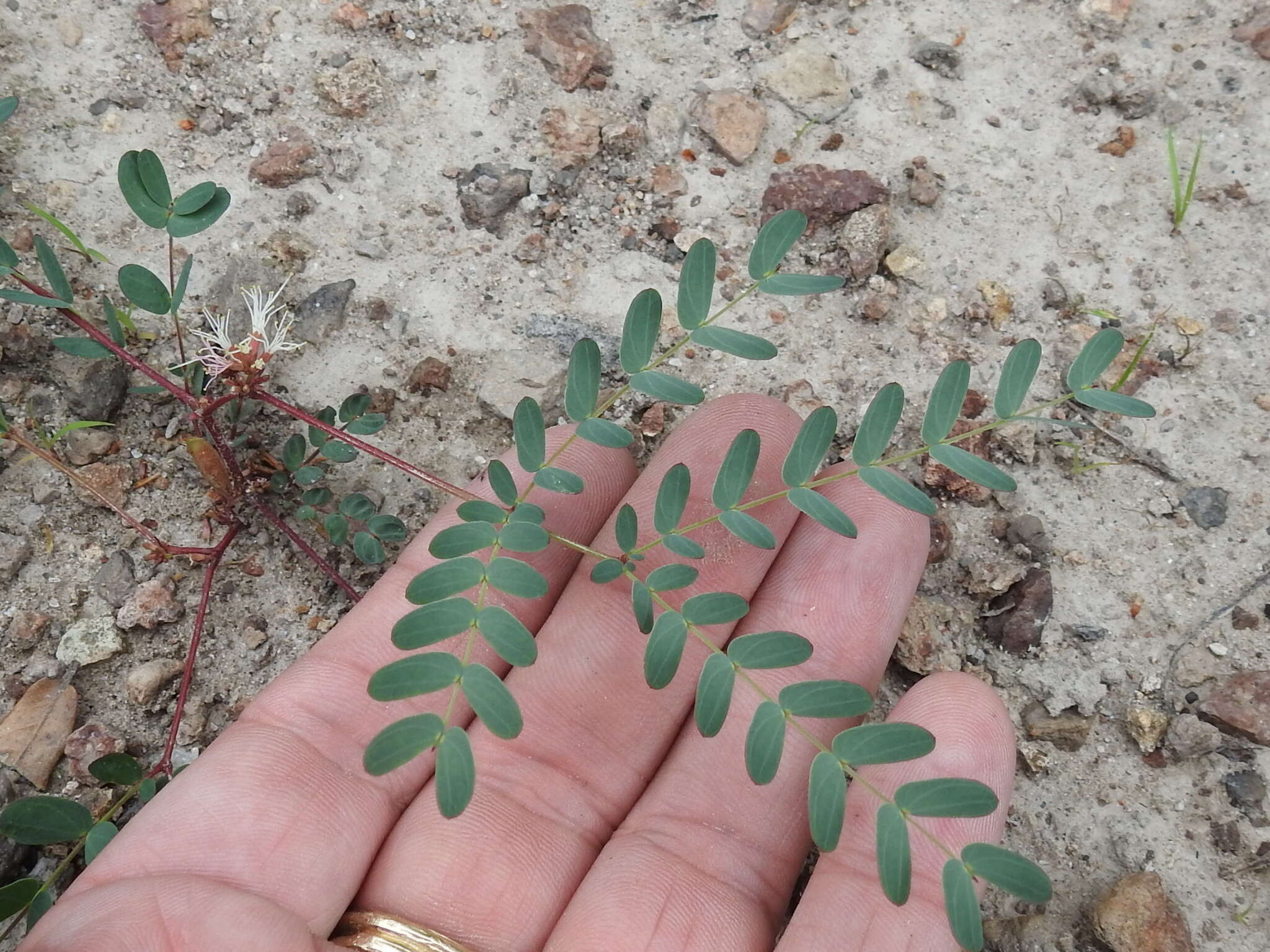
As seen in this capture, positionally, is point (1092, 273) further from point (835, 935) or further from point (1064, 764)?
point (835, 935)

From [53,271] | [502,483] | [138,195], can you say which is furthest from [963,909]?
[53,271]

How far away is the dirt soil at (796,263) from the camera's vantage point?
2758mm

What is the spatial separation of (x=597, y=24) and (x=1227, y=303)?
2292 mm

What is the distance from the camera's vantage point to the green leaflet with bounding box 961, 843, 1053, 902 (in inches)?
76.5

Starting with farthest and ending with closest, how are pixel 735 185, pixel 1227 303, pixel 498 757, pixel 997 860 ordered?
pixel 735 185
pixel 1227 303
pixel 498 757
pixel 997 860

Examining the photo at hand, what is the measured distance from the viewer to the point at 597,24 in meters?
3.54

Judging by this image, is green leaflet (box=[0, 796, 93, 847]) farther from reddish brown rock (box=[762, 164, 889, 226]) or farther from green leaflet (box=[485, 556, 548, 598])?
reddish brown rock (box=[762, 164, 889, 226])

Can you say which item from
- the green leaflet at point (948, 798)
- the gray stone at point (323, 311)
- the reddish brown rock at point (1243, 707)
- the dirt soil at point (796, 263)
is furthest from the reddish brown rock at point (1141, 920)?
the gray stone at point (323, 311)

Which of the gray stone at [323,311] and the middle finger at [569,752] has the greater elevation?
the gray stone at [323,311]

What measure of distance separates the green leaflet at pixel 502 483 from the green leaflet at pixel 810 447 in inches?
25.1

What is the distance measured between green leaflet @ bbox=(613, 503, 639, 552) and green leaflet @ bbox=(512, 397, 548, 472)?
232mm

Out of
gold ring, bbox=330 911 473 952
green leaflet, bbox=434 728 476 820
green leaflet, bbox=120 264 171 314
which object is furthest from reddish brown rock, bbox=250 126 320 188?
gold ring, bbox=330 911 473 952

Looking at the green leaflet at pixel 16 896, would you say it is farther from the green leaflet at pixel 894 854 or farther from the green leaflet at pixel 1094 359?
the green leaflet at pixel 1094 359

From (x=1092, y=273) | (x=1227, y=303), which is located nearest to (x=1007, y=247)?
(x=1092, y=273)
